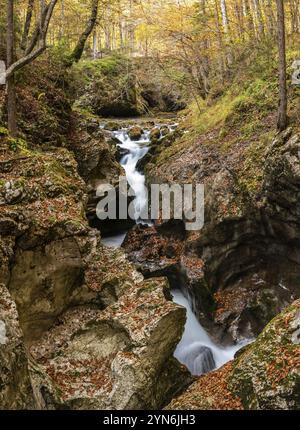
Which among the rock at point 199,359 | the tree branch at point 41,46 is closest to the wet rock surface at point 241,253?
the rock at point 199,359

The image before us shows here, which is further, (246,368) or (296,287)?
(296,287)

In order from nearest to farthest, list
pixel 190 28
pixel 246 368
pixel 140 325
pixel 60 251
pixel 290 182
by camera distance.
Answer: pixel 246 368 < pixel 140 325 < pixel 60 251 < pixel 290 182 < pixel 190 28

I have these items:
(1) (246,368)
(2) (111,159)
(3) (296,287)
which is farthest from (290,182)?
(2) (111,159)

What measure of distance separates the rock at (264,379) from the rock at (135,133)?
53.1 ft

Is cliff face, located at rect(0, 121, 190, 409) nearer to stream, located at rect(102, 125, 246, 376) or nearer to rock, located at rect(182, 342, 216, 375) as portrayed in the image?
rock, located at rect(182, 342, 216, 375)

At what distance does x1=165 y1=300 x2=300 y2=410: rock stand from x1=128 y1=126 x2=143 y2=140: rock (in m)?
16.2

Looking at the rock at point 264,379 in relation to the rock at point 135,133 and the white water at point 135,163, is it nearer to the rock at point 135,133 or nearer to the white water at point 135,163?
the white water at point 135,163

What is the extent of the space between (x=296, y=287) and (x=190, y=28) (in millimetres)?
14270

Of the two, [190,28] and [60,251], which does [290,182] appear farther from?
[190,28]

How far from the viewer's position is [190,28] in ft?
62.4

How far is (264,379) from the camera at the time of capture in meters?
6.61

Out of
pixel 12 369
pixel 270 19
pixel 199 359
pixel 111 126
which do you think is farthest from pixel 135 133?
pixel 12 369

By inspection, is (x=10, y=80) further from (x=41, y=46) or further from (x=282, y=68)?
(x=282, y=68)

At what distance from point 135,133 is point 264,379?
58.0ft
